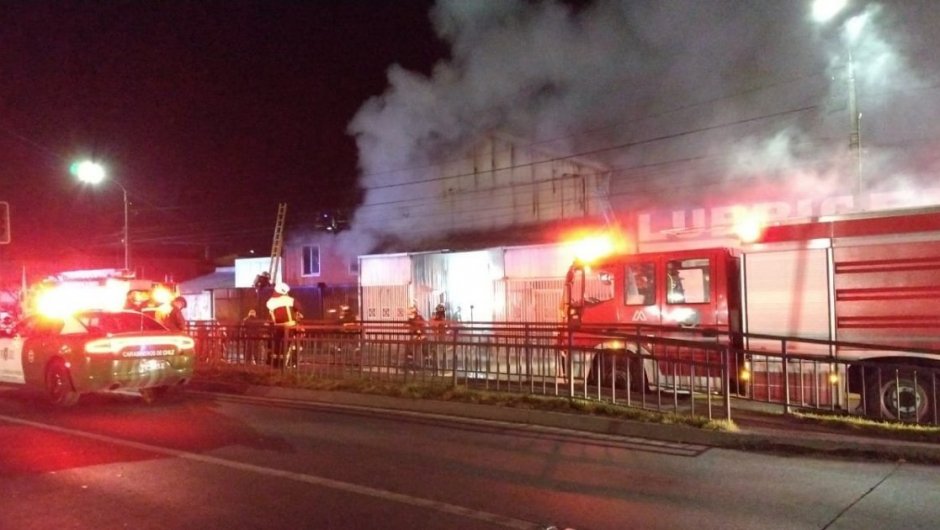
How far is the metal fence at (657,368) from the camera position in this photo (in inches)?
322

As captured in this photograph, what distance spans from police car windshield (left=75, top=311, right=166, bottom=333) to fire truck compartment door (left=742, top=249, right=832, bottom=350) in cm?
777

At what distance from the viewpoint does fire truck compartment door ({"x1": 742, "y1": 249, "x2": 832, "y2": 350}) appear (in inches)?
352

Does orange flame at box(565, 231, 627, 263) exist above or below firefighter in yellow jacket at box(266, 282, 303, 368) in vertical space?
above

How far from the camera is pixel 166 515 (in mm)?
5090

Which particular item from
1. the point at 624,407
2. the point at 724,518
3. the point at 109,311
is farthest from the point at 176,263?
the point at 724,518

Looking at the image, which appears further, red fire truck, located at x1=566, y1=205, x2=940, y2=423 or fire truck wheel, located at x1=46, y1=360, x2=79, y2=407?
fire truck wheel, located at x1=46, y1=360, x2=79, y2=407

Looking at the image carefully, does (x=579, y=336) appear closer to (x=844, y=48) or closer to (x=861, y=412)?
(x=861, y=412)

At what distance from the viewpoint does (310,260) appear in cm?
3038

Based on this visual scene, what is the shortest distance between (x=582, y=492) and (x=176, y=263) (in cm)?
4509

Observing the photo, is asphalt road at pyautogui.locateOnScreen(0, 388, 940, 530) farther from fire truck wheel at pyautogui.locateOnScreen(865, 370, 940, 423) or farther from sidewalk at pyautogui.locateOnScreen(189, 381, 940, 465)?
fire truck wheel at pyautogui.locateOnScreen(865, 370, 940, 423)

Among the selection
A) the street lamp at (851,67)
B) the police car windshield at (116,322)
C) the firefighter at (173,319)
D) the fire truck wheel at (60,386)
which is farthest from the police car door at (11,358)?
the street lamp at (851,67)

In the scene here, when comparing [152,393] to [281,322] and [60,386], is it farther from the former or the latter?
[281,322]

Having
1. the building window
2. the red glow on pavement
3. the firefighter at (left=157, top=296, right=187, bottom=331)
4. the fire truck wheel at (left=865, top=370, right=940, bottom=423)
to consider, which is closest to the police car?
the red glow on pavement

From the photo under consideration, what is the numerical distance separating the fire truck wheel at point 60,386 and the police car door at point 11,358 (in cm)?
84
